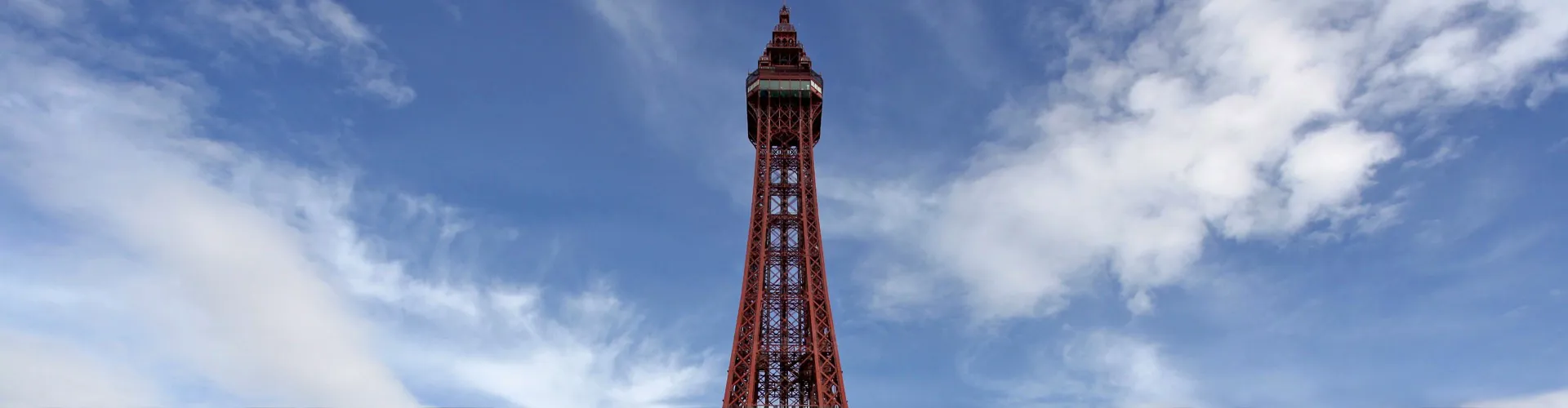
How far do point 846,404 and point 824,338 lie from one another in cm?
487

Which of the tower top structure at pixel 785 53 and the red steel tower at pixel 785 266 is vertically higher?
the tower top structure at pixel 785 53

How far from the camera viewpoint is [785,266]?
75.4 metres

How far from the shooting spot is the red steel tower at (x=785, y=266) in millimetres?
71125

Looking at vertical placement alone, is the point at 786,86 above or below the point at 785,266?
above

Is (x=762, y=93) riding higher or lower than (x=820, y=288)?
higher

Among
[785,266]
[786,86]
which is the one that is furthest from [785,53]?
[785,266]

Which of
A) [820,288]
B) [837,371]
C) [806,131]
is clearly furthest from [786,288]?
[806,131]

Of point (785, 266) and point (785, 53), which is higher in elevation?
point (785, 53)

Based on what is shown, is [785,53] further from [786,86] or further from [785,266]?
[785,266]

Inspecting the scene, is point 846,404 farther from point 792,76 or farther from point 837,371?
point 792,76

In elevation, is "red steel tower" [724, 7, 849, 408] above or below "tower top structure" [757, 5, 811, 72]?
below

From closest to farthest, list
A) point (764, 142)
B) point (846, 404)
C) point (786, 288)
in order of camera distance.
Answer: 1. point (846, 404)
2. point (786, 288)
3. point (764, 142)

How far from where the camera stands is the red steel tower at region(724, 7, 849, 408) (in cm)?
7112

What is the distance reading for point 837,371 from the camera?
70.8 meters
